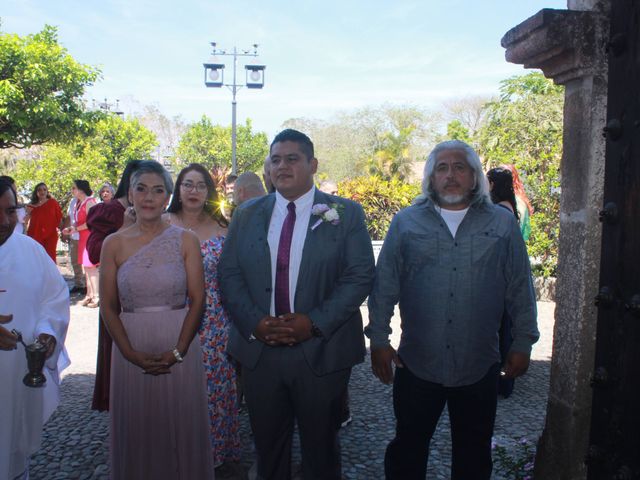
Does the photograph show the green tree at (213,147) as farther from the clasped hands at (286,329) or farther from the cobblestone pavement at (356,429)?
the clasped hands at (286,329)

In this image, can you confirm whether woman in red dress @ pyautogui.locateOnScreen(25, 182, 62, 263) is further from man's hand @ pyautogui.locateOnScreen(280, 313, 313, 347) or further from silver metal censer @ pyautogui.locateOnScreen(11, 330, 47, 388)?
man's hand @ pyautogui.locateOnScreen(280, 313, 313, 347)

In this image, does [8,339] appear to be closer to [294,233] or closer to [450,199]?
[294,233]

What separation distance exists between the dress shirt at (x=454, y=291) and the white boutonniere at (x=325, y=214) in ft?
1.12

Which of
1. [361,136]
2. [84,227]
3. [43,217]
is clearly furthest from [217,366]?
[361,136]

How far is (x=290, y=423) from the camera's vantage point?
3.00 meters

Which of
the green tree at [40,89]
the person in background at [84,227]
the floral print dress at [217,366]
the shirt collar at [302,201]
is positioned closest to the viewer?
the shirt collar at [302,201]

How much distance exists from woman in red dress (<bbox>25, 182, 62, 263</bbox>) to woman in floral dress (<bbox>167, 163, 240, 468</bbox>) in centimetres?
746

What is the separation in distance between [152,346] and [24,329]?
0.68m

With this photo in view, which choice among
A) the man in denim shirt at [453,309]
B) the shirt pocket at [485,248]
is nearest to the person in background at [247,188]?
the man in denim shirt at [453,309]

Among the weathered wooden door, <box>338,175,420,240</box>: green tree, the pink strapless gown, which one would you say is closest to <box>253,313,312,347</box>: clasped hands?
the pink strapless gown

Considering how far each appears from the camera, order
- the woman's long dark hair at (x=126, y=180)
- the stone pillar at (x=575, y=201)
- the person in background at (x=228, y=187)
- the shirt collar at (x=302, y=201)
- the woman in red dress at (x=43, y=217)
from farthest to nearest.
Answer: the woman in red dress at (x=43, y=217)
the person in background at (x=228, y=187)
the woman's long dark hair at (x=126, y=180)
the shirt collar at (x=302, y=201)
the stone pillar at (x=575, y=201)

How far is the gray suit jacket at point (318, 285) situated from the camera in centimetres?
285

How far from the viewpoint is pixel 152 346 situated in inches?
126

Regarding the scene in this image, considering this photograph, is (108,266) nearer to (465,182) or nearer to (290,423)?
(290,423)
